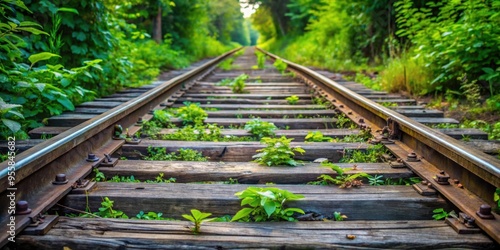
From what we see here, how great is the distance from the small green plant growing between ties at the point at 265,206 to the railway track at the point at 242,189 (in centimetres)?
6

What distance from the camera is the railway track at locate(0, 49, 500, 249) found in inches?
65.4

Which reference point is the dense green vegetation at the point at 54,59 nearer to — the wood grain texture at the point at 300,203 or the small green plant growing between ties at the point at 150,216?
the wood grain texture at the point at 300,203

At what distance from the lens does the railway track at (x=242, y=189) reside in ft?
5.45

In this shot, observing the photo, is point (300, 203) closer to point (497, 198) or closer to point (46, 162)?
point (497, 198)

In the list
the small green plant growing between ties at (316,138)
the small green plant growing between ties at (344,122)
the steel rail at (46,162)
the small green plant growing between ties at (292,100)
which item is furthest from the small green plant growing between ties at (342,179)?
the small green plant growing between ties at (292,100)

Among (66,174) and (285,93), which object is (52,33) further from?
(285,93)

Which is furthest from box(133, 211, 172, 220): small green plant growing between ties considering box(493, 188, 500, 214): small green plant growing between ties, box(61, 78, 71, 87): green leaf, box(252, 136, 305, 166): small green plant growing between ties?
box(61, 78, 71, 87): green leaf

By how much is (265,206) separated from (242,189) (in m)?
0.37

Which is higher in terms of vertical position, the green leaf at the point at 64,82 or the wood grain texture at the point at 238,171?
the green leaf at the point at 64,82

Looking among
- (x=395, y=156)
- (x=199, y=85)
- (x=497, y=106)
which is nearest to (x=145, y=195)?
(x=395, y=156)

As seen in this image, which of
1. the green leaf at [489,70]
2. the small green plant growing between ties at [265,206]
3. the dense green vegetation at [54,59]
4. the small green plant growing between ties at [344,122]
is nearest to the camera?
the small green plant growing between ties at [265,206]

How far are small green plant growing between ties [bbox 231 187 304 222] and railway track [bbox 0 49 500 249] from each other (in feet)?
0.20

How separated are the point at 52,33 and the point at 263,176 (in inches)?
120

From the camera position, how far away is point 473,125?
146 inches
